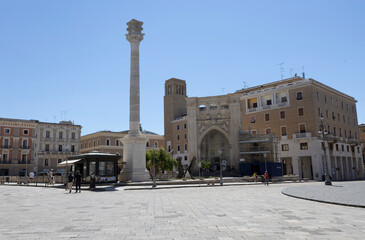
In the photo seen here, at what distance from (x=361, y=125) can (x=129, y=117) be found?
6194 cm

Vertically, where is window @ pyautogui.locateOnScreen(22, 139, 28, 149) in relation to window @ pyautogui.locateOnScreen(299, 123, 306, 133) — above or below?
below

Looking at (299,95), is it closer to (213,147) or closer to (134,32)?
(213,147)

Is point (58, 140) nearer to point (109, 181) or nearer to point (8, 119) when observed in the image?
point (8, 119)

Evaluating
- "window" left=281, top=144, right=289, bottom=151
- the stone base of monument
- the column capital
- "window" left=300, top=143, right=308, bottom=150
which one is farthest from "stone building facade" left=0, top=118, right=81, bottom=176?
"window" left=300, top=143, right=308, bottom=150

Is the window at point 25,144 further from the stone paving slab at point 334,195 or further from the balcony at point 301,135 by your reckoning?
the stone paving slab at point 334,195

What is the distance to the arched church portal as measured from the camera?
53.0 metres

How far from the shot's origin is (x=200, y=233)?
22.5 ft

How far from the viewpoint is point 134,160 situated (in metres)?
27.9

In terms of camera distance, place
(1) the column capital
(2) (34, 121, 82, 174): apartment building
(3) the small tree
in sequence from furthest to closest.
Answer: (2) (34, 121, 82, 174): apartment building, (3) the small tree, (1) the column capital

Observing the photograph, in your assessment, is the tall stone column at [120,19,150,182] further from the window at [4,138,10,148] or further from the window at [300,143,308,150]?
the window at [4,138,10,148]

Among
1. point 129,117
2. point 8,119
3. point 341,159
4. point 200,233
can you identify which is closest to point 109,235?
point 200,233

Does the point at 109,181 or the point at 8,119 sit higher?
the point at 8,119

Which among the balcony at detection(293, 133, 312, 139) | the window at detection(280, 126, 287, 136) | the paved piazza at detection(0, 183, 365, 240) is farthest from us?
the window at detection(280, 126, 287, 136)

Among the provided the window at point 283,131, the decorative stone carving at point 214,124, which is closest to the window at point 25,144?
the decorative stone carving at point 214,124
